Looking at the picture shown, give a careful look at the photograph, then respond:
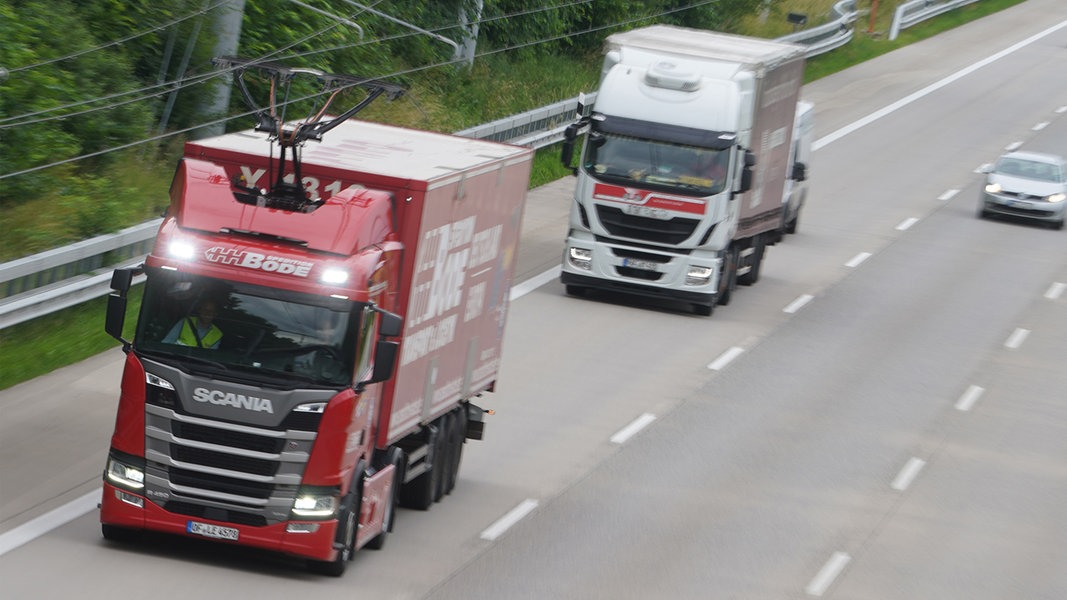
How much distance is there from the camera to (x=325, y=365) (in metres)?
13.3

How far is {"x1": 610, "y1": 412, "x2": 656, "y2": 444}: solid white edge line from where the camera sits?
66.3 feet

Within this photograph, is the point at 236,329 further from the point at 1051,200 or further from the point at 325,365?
the point at 1051,200

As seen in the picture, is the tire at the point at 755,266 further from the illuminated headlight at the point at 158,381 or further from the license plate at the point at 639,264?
the illuminated headlight at the point at 158,381

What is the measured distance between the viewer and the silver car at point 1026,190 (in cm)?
4034

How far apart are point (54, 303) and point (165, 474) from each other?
7.89m

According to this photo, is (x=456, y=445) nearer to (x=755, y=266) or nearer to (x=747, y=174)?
(x=747, y=174)

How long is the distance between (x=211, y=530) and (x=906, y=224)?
90.6 feet

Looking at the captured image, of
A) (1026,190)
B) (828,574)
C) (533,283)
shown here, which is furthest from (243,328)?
(1026,190)

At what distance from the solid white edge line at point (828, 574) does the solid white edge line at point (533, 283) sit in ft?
37.6

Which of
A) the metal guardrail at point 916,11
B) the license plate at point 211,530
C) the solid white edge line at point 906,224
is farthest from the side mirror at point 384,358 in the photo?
the metal guardrail at point 916,11

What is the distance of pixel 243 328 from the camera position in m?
13.2

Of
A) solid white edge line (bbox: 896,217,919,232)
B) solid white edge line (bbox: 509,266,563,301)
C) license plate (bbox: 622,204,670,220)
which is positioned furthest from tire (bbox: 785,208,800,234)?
license plate (bbox: 622,204,670,220)

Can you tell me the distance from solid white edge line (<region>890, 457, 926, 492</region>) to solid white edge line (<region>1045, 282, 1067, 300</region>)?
→ 1292 cm

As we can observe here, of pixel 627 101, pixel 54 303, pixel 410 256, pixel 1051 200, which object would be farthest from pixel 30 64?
pixel 1051 200
